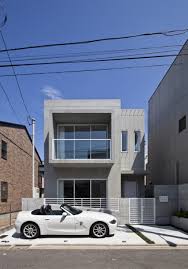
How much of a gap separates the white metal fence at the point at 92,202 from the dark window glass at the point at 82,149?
2310mm

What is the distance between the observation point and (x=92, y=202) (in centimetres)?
2019

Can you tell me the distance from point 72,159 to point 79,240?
7.35 meters

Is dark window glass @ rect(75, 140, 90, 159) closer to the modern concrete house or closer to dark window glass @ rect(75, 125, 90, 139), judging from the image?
the modern concrete house

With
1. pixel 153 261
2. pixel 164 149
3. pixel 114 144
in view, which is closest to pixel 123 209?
pixel 114 144

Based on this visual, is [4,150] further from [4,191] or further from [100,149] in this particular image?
[100,149]

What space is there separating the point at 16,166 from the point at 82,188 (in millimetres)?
10486

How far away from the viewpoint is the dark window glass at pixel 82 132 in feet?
73.8

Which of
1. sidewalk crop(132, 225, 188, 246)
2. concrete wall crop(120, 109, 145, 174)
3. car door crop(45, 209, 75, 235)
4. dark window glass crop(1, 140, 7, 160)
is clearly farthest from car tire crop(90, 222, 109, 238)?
dark window glass crop(1, 140, 7, 160)

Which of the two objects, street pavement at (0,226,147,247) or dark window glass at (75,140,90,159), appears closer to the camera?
street pavement at (0,226,147,247)

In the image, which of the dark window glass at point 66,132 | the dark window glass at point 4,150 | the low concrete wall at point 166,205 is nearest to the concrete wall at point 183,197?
the low concrete wall at point 166,205

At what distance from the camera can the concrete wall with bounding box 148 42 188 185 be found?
2034 cm

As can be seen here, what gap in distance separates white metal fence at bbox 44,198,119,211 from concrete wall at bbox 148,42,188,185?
3.75 metres

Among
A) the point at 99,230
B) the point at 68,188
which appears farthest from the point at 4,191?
the point at 99,230

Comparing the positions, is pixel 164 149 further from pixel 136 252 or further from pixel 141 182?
pixel 136 252
